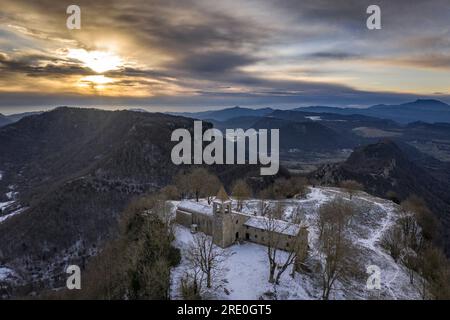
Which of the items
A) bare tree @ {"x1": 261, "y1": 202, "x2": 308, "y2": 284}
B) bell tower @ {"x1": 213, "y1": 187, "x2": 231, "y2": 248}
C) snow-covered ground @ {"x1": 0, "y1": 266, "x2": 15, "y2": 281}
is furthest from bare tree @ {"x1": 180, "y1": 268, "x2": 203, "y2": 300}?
snow-covered ground @ {"x1": 0, "y1": 266, "x2": 15, "y2": 281}

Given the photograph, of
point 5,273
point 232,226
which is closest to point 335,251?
point 232,226

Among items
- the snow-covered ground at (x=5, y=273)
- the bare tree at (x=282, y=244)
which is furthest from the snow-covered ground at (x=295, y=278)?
the snow-covered ground at (x=5, y=273)

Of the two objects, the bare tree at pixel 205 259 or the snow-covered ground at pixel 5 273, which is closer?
the bare tree at pixel 205 259

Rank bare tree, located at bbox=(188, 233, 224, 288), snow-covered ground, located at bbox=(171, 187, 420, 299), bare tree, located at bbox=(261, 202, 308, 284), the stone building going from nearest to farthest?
bare tree, located at bbox=(188, 233, 224, 288) → snow-covered ground, located at bbox=(171, 187, 420, 299) → bare tree, located at bbox=(261, 202, 308, 284) → the stone building

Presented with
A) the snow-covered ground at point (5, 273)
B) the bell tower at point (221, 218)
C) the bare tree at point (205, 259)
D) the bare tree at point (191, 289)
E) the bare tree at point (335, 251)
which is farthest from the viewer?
the snow-covered ground at point (5, 273)

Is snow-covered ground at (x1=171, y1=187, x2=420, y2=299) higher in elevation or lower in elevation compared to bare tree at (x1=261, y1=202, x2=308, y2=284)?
lower

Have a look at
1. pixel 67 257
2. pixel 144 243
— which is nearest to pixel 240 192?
pixel 144 243

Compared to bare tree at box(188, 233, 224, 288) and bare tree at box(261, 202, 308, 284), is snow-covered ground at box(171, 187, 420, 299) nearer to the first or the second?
bare tree at box(188, 233, 224, 288)

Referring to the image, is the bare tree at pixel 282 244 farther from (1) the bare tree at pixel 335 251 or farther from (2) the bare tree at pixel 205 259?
(2) the bare tree at pixel 205 259
